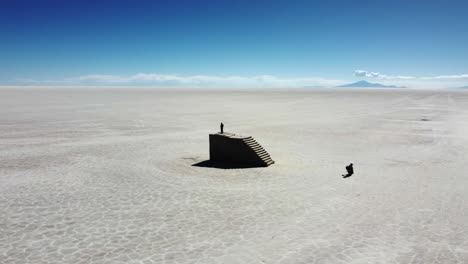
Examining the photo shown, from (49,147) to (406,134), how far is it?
2674 cm

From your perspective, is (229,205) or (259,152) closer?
(229,205)

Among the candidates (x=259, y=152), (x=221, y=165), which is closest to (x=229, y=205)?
(x=221, y=165)

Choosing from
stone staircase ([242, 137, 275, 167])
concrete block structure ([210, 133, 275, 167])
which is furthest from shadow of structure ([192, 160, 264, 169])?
stone staircase ([242, 137, 275, 167])

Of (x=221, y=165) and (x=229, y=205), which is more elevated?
(x=221, y=165)

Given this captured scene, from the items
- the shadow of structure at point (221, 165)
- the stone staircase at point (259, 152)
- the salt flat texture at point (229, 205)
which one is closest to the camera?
the salt flat texture at point (229, 205)

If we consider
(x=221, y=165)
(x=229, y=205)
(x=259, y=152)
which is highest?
(x=259, y=152)

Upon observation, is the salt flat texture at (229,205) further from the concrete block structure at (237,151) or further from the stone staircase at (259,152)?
the concrete block structure at (237,151)

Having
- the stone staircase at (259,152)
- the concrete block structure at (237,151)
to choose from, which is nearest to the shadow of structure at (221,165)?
the concrete block structure at (237,151)

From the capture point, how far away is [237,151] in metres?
19.2

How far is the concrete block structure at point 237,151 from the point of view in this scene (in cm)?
1880

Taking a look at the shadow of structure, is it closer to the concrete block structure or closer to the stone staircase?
the concrete block structure

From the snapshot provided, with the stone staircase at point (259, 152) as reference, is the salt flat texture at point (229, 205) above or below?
below

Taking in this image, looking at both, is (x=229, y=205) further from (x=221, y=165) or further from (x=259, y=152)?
(x=259, y=152)

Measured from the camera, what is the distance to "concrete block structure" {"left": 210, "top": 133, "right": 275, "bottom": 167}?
1880 centimetres
